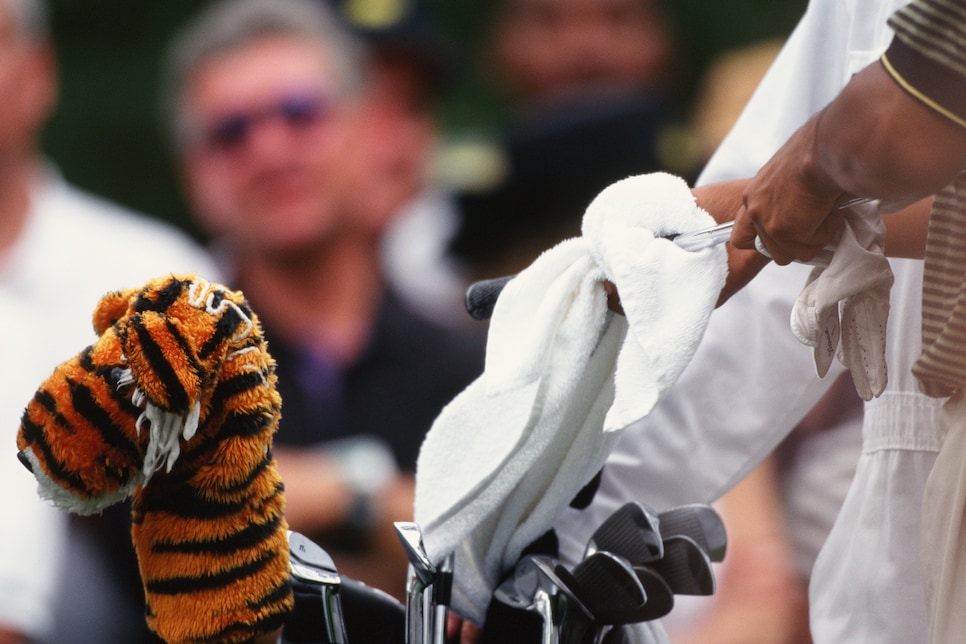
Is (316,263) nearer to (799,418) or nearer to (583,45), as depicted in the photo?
(583,45)

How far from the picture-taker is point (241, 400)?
0.93 metres

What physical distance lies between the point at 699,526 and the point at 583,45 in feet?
7.11

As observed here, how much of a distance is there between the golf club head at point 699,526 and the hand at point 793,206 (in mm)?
286

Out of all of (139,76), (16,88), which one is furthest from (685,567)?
(139,76)

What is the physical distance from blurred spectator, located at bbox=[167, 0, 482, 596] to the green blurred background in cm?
107

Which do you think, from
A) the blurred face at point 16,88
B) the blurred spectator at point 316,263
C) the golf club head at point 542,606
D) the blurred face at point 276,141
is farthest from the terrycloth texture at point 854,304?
the blurred face at point 16,88

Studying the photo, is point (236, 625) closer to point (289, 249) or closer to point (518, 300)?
point (518, 300)

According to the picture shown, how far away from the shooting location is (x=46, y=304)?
257 centimetres

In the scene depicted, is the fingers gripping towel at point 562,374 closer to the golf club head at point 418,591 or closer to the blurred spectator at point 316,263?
the golf club head at point 418,591

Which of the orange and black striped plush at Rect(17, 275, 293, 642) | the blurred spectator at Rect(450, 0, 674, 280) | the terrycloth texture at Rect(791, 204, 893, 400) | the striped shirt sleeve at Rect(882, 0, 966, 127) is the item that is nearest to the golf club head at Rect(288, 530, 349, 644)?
the orange and black striped plush at Rect(17, 275, 293, 642)

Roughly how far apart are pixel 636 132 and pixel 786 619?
38.9 inches

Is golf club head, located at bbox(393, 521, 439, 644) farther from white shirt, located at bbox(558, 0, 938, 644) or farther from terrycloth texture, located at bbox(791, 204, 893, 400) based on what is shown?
terrycloth texture, located at bbox(791, 204, 893, 400)

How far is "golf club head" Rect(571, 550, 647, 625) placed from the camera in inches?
40.5

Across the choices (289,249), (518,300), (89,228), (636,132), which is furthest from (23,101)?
(518,300)
